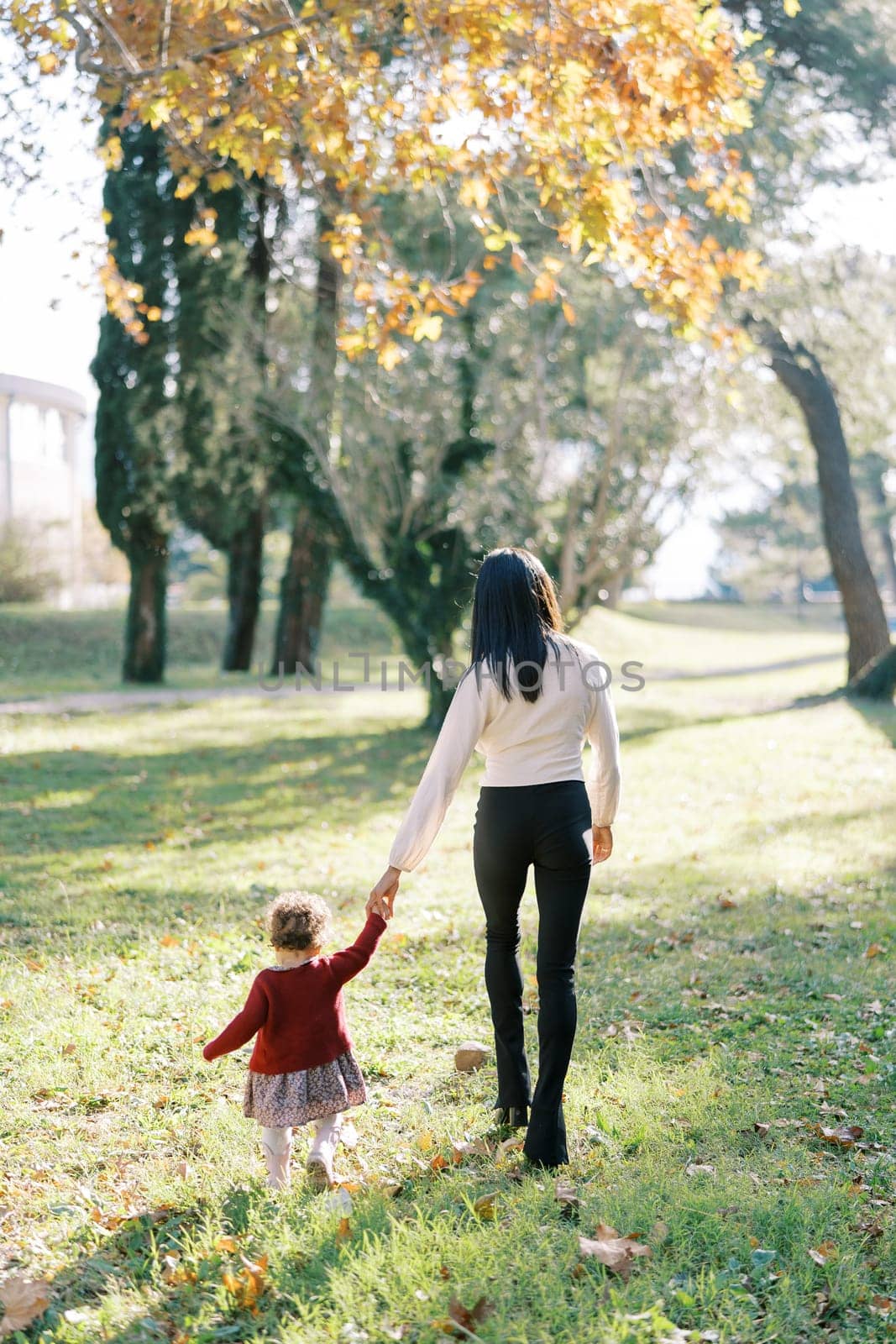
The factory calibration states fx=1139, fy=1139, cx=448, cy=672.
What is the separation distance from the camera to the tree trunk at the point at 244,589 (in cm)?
2206

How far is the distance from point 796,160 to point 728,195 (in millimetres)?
10091

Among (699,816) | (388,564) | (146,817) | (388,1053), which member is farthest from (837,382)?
(388,1053)

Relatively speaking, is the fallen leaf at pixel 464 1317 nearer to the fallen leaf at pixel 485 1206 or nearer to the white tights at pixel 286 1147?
the fallen leaf at pixel 485 1206

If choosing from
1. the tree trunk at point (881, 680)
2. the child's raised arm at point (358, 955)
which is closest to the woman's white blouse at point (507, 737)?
the child's raised arm at point (358, 955)

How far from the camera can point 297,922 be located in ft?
11.7

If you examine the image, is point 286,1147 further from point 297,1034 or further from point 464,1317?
point 464,1317

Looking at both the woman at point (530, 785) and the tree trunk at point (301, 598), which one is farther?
the tree trunk at point (301, 598)

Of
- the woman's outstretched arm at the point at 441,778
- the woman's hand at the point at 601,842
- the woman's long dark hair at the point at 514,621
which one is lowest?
the woman's hand at the point at 601,842

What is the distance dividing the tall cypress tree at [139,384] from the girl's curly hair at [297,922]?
1635cm

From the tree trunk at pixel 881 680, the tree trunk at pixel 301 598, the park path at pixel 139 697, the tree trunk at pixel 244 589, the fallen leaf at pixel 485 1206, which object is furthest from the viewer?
the tree trunk at pixel 244 589

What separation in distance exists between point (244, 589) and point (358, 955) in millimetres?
19597

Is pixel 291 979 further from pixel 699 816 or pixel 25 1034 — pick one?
pixel 699 816

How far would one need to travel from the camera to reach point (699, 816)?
1066 centimetres

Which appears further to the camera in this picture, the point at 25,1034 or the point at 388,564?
the point at 388,564
